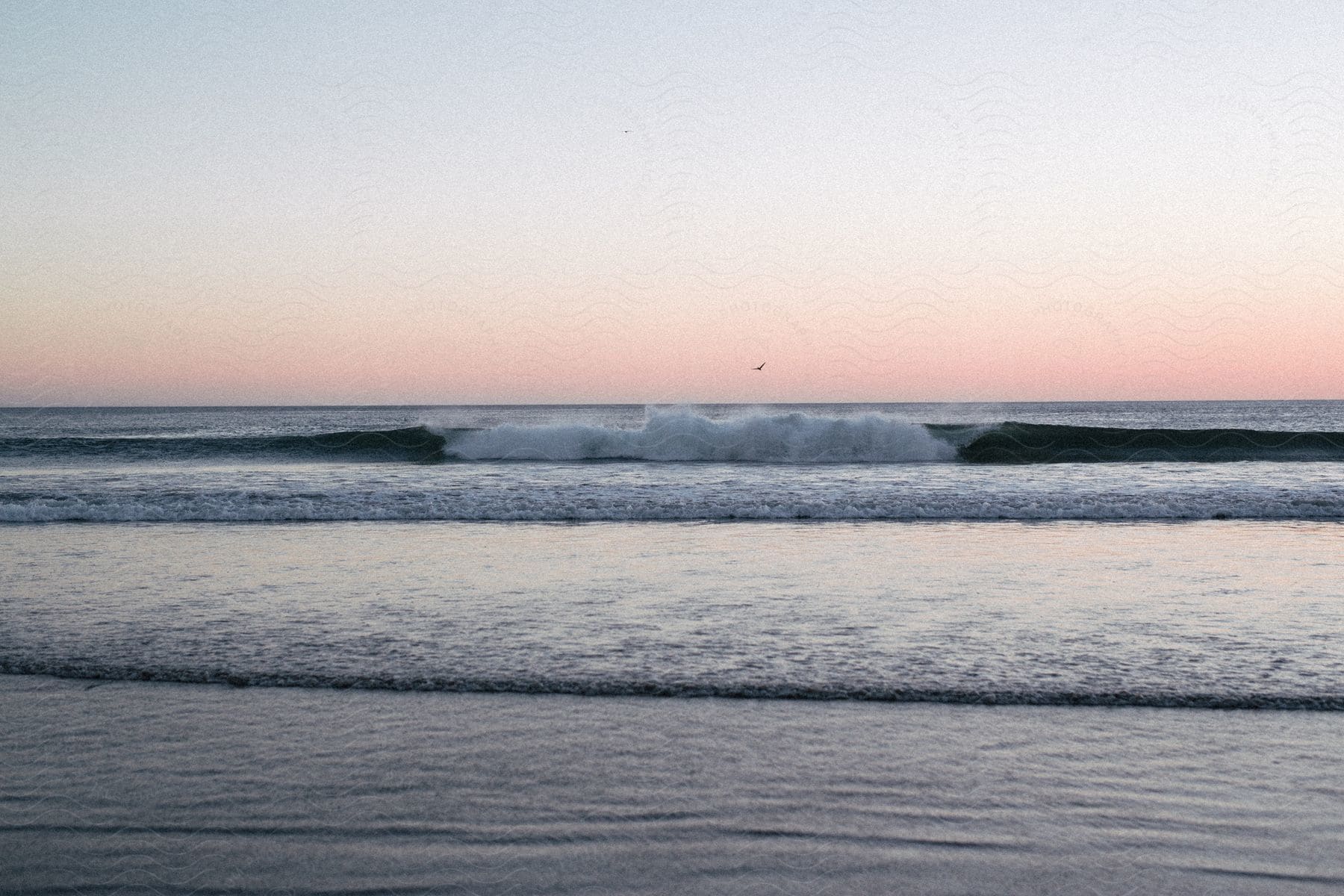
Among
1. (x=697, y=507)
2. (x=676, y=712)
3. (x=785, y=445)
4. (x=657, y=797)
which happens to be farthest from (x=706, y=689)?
(x=785, y=445)

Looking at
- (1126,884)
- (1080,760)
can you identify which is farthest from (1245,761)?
(1126,884)

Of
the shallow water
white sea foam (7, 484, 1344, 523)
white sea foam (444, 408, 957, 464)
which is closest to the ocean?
the shallow water

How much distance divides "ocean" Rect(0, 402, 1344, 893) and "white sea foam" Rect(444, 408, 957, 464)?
41.0 feet

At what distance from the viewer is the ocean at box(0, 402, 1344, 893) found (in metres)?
2.69

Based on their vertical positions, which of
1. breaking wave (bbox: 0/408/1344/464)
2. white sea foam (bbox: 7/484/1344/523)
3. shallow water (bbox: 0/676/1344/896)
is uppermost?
breaking wave (bbox: 0/408/1344/464)

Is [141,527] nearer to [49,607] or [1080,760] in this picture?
[49,607]

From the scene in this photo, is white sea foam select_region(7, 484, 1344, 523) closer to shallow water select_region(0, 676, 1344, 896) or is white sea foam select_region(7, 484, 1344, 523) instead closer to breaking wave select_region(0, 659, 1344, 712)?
breaking wave select_region(0, 659, 1344, 712)

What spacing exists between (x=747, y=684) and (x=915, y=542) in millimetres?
5439

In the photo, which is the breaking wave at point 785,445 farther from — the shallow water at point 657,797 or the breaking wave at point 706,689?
the shallow water at point 657,797

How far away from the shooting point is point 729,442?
23.2m

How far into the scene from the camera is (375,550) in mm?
8922

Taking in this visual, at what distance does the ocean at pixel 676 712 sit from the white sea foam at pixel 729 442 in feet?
41.0

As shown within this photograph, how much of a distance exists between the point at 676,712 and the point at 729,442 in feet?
63.4

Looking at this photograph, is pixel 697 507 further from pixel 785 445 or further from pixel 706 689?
pixel 785 445
